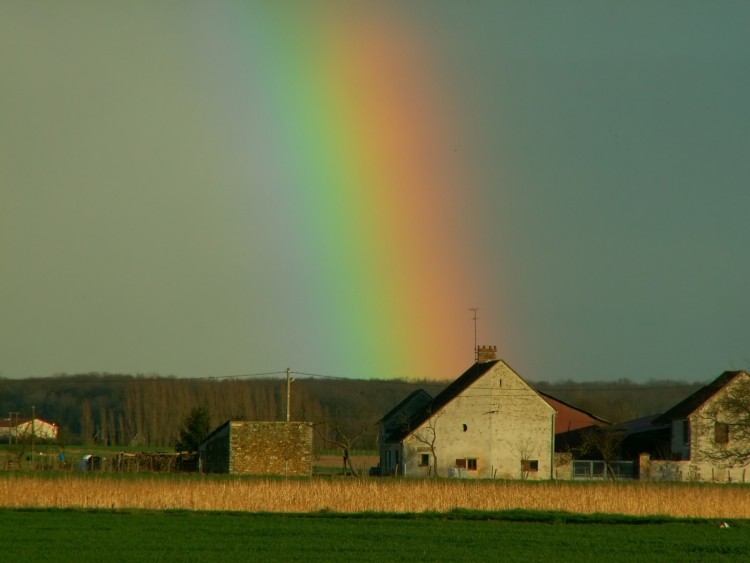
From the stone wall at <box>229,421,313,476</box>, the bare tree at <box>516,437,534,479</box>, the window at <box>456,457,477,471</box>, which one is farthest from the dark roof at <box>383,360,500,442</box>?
the stone wall at <box>229,421,313,476</box>

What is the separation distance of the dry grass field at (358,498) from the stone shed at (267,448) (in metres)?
19.5

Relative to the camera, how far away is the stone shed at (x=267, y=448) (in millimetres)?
59812

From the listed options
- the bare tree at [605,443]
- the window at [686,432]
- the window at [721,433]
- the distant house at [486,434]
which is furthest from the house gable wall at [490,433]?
the window at [721,433]

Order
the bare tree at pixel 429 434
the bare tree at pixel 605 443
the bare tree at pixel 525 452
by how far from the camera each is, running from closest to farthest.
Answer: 1. the bare tree at pixel 605 443
2. the bare tree at pixel 429 434
3. the bare tree at pixel 525 452

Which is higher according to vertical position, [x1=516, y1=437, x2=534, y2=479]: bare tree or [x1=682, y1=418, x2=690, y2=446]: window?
[x1=682, y1=418, x2=690, y2=446]: window

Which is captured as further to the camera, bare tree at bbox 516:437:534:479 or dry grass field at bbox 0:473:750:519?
bare tree at bbox 516:437:534:479

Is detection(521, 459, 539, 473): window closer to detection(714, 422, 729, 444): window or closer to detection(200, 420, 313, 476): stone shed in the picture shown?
detection(714, 422, 729, 444): window

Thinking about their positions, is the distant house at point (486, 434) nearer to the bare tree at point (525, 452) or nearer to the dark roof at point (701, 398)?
the bare tree at point (525, 452)

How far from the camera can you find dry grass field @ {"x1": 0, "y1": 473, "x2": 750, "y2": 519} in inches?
1439

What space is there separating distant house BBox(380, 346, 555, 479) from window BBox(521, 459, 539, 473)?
0.09 ft

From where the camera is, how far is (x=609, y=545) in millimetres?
25828

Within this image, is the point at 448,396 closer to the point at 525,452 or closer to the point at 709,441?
the point at 525,452

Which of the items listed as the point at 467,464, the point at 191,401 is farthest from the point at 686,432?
the point at 191,401

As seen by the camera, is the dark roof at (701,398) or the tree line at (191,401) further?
the tree line at (191,401)
